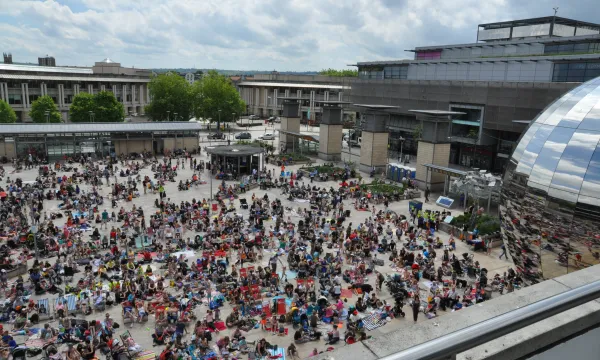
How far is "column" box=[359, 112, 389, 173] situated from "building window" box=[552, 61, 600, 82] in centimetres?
1882

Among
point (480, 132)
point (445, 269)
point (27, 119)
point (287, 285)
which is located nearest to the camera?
point (287, 285)

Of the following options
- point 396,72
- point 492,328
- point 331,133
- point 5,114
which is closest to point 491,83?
point 331,133

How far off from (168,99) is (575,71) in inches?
2689

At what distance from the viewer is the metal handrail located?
253cm

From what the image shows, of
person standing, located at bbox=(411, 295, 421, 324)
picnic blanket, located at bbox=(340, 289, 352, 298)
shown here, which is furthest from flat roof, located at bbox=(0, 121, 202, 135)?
person standing, located at bbox=(411, 295, 421, 324)

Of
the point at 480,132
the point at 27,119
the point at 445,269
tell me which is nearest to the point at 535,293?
the point at 445,269

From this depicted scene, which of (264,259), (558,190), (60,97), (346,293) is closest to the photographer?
(558,190)

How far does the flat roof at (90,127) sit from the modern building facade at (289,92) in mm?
42076

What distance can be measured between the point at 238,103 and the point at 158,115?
644 inches

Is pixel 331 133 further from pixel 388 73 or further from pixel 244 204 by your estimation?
pixel 244 204

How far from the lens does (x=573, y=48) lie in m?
54.8

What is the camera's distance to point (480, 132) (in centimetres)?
5538

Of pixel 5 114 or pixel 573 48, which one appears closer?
pixel 573 48

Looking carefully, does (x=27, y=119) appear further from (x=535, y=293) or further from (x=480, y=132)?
(x=535, y=293)
